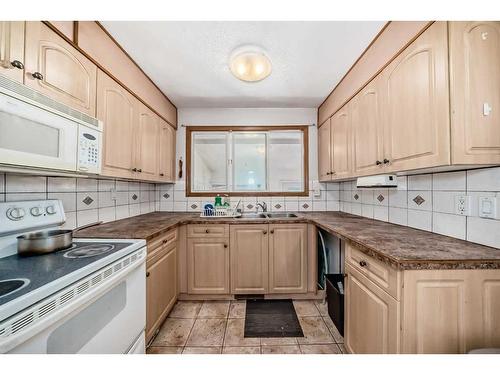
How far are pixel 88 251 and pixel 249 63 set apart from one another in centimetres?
155

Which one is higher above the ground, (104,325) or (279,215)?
(279,215)

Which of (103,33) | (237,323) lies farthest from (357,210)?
(103,33)

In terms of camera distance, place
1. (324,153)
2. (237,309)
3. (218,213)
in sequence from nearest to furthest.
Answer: (237,309) < (218,213) < (324,153)

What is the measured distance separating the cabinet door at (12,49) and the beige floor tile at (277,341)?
2087 millimetres

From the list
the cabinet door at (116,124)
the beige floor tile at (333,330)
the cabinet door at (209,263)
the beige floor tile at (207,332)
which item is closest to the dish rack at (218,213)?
the cabinet door at (209,263)

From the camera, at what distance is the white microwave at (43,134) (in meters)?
0.81

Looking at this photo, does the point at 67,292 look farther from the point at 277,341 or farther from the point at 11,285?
the point at 277,341

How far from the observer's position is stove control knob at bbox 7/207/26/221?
42.1 inches

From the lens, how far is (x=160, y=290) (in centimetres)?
172

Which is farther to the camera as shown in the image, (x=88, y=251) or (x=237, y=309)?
(x=237, y=309)

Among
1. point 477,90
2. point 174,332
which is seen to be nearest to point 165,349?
point 174,332

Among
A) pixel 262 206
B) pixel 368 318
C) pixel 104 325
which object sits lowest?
pixel 368 318
